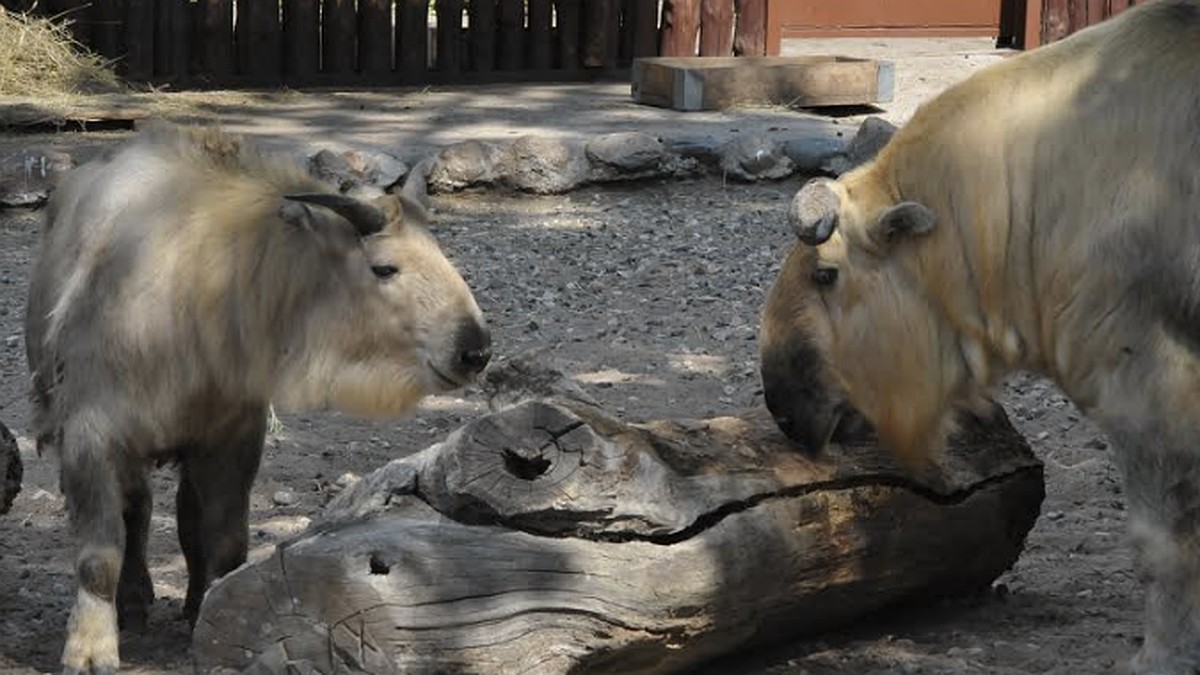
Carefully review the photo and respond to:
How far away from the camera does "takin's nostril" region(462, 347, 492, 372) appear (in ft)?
15.4

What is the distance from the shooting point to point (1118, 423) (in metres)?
4.32

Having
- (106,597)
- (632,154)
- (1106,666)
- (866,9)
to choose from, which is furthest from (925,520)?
(866,9)

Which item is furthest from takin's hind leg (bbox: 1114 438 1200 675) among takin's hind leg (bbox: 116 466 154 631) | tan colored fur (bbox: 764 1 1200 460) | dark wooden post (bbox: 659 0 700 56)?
dark wooden post (bbox: 659 0 700 56)

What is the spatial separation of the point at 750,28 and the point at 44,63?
4.32 meters

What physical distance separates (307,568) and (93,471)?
89 cm

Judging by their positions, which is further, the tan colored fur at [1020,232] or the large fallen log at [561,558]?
the tan colored fur at [1020,232]

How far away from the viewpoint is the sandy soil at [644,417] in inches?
188

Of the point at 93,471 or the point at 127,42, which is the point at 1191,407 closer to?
the point at 93,471

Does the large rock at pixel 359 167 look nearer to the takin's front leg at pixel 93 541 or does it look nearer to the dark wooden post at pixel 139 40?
the dark wooden post at pixel 139 40

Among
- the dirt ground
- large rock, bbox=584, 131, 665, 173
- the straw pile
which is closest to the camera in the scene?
the dirt ground

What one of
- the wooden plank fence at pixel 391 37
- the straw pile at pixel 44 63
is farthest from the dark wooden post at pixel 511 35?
the straw pile at pixel 44 63

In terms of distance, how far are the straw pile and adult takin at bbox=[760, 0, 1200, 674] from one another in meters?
7.56

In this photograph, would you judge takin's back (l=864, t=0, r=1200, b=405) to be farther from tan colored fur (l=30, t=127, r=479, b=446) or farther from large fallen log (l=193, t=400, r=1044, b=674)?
tan colored fur (l=30, t=127, r=479, b=446)

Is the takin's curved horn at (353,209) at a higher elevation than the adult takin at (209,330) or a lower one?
higher
